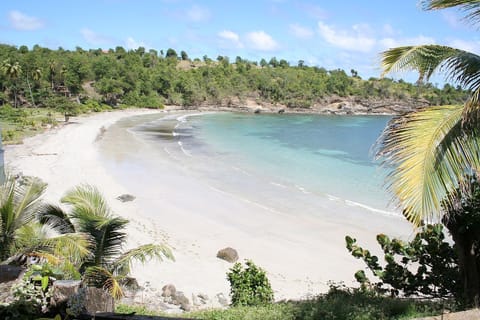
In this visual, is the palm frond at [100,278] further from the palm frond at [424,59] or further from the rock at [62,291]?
the palm frond at [424,59]

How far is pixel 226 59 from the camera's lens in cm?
12800

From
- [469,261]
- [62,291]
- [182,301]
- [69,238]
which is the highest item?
[69,238]

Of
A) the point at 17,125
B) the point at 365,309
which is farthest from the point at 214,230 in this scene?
the point at 17,125

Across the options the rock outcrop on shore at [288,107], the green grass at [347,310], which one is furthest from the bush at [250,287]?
the rock outcrop on shore at [288,107]

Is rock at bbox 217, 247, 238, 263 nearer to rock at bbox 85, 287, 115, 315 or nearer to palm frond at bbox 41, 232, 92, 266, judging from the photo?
palm frond at bbox 41, 232, 92, 266

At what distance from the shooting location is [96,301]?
4.45 metres

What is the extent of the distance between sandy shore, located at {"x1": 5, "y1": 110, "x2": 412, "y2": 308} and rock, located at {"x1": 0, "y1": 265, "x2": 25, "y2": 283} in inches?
204

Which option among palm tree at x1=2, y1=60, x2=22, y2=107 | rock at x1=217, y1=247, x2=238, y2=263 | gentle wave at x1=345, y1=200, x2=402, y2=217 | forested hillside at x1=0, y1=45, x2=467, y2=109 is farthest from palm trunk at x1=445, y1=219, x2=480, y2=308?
palm tree at x1=2, y1=60, x2=22, y2=107

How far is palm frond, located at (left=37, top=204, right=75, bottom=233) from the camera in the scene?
8.03 meters

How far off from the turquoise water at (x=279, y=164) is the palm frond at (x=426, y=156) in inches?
251

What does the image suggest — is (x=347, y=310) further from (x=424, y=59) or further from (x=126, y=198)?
(x=126, y=198)

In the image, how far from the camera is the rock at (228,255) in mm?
13312

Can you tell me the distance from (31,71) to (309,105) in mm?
61736

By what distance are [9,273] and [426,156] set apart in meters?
5.30
